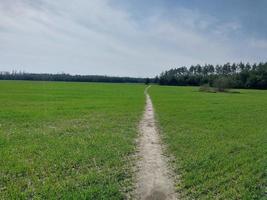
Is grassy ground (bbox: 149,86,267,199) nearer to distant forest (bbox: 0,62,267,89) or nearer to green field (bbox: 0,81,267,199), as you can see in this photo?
green field (bbox: 0,81,267,199)

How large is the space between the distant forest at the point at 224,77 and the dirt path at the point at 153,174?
88.9 m

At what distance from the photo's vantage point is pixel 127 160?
391 inches

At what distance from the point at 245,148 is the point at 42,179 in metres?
8.27

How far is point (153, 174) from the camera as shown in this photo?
27.6 feet

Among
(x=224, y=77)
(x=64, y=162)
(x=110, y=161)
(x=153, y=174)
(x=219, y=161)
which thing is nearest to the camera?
(x=153, y=174)

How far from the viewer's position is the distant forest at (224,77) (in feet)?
377

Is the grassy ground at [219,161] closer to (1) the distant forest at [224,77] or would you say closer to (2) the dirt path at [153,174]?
(2) the dirt path at [153,174]

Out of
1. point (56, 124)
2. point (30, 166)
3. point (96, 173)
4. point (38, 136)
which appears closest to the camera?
point (96, 173)

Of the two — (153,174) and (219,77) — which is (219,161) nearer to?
(153,174)

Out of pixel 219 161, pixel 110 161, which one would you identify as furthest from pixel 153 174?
pixel 219 161

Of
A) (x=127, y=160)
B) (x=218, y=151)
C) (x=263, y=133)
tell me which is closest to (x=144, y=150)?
(x=127, y=160)

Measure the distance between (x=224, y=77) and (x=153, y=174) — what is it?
100 meters

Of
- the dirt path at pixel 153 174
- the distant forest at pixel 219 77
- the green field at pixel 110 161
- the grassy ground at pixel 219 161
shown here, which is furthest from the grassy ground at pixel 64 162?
the distant forest at pixel 219 77

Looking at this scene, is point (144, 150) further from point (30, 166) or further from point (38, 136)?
point (38, 136)
